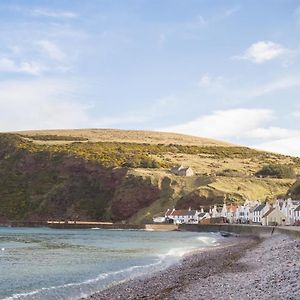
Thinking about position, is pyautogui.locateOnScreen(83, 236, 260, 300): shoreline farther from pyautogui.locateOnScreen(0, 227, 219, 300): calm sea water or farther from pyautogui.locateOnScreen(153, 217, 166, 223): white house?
pyautogui.locateOnScreen(153, 217, 166, 223): white house

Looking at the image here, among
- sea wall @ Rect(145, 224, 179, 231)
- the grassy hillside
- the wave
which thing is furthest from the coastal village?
the wave

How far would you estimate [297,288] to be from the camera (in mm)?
18875

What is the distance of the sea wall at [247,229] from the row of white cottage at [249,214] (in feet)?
20.8

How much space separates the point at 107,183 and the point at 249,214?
52.2 metres

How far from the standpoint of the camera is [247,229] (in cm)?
8612

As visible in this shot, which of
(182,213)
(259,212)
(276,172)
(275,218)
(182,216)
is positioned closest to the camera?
(275,218)

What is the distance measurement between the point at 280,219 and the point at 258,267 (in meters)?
66.9

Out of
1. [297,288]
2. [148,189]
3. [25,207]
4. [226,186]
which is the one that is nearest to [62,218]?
[25,207]

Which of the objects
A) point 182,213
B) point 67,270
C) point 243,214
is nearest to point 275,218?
point 243,214

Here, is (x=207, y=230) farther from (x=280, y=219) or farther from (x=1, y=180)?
(x=1, y=180)

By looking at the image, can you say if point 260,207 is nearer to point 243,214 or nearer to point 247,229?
point 243,214

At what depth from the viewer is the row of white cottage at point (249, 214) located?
9419 cm

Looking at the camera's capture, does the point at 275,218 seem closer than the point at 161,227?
Yes

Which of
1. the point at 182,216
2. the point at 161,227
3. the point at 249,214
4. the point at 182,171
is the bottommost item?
the point at 161,227
